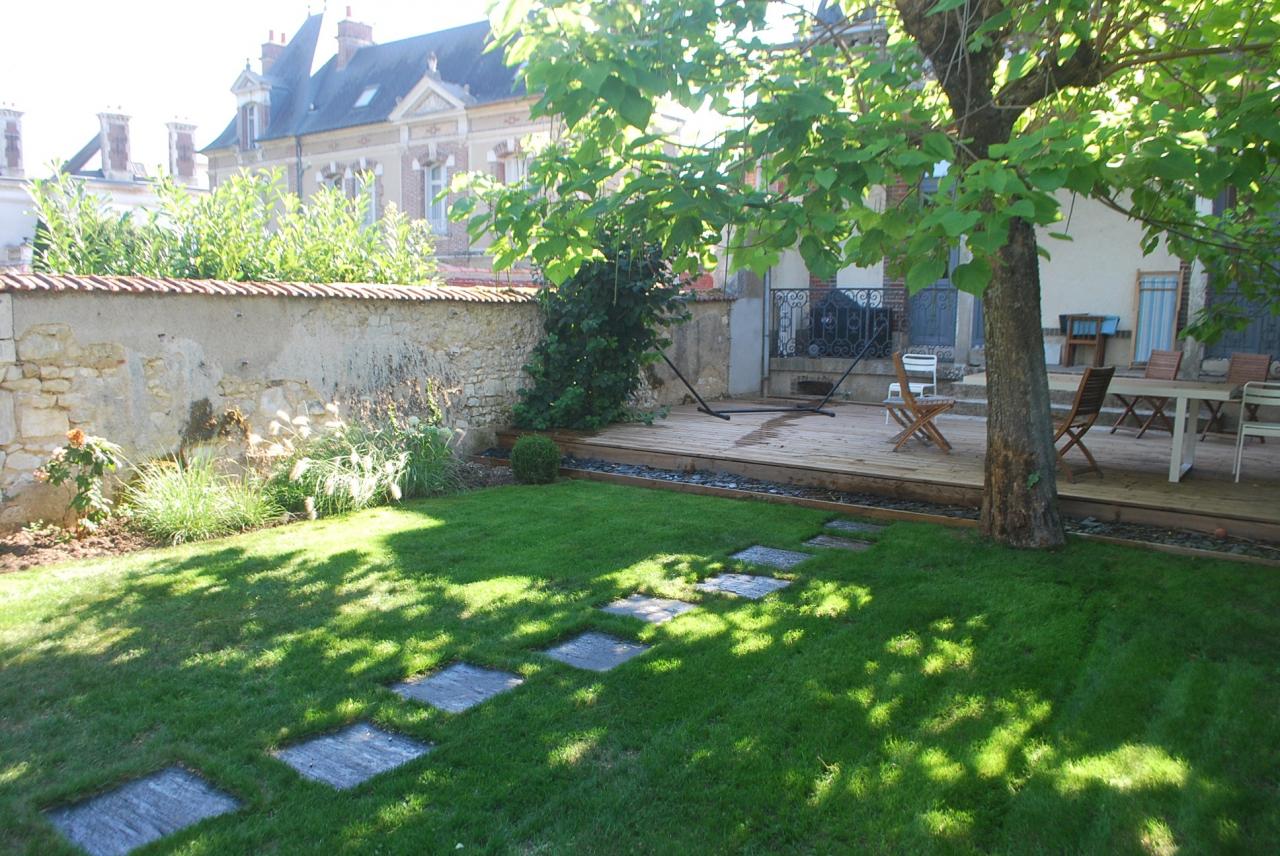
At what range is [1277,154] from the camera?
385 cm

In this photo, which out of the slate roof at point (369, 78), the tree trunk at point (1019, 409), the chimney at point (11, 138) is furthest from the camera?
the chimney at point (11, 138)

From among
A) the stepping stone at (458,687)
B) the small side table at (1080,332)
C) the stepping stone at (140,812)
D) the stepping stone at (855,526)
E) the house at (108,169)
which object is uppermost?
the house at (108,169)

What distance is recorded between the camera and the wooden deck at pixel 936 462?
19.9ft

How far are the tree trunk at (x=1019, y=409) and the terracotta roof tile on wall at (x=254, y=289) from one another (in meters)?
5.15

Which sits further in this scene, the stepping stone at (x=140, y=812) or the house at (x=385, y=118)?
the house at (x=385, y=118)

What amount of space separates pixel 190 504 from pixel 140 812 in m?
3.76

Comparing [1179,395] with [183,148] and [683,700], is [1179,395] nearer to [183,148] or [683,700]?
[683,700]

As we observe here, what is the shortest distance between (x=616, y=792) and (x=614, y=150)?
317cm

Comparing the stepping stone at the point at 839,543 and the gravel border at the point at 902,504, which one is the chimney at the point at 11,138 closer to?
the gravel border at the point at 902,504

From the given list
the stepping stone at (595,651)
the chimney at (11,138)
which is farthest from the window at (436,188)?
the stepping stone at (595,651)

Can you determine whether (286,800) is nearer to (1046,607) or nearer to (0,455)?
(1046,607)

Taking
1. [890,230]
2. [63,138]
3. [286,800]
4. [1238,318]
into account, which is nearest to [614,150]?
[890,230]

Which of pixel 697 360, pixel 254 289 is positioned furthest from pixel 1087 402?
pixel 254 289

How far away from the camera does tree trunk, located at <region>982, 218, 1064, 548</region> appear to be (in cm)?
529
